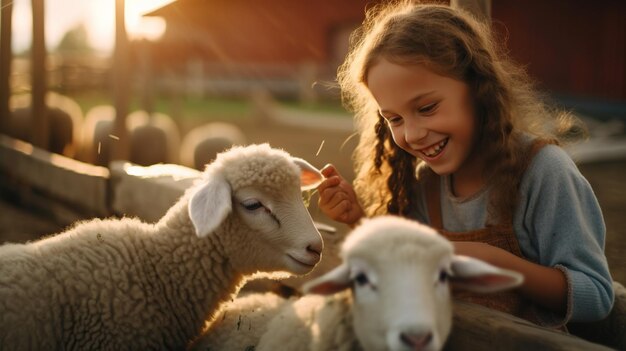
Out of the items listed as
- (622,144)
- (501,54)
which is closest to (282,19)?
(622,144)

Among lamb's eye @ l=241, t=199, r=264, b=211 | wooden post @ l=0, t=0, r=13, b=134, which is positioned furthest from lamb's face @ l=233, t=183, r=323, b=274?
wooden post @ l=0, t=0, r=13, b=134

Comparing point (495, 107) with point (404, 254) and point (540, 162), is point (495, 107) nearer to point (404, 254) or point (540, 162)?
point (540, 162)

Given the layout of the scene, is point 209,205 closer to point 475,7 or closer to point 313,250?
point 313,250

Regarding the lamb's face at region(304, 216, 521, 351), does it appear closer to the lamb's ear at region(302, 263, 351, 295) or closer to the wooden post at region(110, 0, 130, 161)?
the lamb's ear at region(302, 263, 351, 295)

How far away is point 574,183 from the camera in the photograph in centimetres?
282

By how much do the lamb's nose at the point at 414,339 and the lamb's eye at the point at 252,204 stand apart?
1246 millimetres

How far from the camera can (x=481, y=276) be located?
210 centimetres

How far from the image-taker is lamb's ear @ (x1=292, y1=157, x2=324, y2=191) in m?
3.21

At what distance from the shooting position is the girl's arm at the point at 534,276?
2.53 metres

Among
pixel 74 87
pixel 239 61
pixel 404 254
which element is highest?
pixel 404 254

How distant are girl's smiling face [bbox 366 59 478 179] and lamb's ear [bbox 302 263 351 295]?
94cm

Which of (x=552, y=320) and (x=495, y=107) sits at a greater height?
(x=495, y=107)

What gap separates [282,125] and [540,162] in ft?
55.1

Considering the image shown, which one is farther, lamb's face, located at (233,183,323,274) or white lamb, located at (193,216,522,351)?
lamb's face, located at (233,183,323,274)
